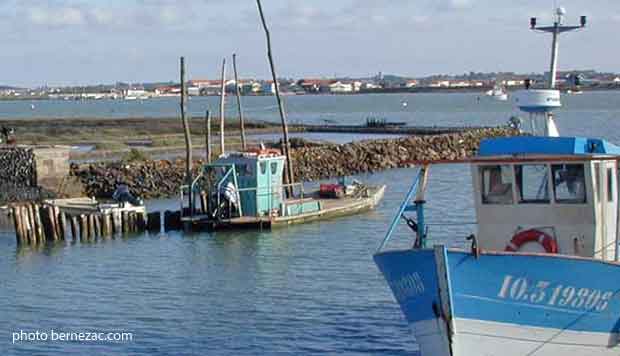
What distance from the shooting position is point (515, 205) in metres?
18.6

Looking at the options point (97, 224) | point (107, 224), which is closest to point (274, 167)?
point (107, 224)

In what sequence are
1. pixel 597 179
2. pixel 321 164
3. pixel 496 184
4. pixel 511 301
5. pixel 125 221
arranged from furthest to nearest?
pixel 321 164 < pixel 125 221 < pixel 496 184 < pixel 597 179 < pixel 511 301

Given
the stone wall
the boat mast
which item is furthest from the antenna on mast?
the stone wall

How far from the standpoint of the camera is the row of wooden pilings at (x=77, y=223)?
34469mm

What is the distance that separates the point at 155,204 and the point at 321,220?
922 cm

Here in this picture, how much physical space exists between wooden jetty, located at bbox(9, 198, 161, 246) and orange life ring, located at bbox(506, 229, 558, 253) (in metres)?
19.0

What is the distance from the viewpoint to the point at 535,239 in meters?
18.5

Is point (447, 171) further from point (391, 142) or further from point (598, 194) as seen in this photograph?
point (598, 194)

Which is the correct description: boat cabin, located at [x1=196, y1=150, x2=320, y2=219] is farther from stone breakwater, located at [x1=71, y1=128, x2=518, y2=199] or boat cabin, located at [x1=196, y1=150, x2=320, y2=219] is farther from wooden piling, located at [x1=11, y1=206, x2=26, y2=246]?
wooden piling, located at [x1=11, y1=206, x2=26, y2=246]

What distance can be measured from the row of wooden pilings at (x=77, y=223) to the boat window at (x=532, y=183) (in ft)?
62.3

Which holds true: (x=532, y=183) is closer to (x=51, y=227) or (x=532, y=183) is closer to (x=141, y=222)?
(x=51, y=227)

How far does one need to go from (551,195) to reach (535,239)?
0.69 m

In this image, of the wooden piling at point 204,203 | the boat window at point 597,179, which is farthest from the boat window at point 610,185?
the wooden piling at point 204,203

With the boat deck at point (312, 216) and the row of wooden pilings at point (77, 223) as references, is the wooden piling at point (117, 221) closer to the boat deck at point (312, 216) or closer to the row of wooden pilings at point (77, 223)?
the row of wooden pilings at point (77, 223)
